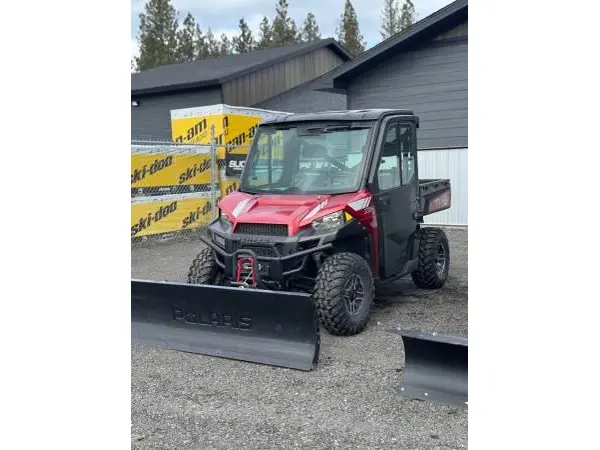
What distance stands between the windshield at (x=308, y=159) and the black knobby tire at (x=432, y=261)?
5.43 feet

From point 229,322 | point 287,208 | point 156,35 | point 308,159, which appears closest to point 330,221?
point 287,208

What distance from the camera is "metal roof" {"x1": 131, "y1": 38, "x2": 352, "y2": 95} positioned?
73.2 feet

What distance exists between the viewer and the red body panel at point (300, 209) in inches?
231

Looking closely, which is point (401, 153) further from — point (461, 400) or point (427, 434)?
point (427, 434)

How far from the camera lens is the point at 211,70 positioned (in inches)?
1003

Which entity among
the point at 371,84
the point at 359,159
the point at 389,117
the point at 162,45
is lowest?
the point at 359,159

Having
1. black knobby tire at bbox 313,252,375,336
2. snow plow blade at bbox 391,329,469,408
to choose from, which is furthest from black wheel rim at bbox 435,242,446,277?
snow plow blade at bbox 391,329,469,408

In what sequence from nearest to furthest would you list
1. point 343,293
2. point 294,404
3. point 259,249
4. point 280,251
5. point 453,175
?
point 294,404 < point 343,293 < point 280,251 < point 259,249 < point 453,175

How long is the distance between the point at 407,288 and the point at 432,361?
3.51 metres

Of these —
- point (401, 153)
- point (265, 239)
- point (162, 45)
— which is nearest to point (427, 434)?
point (265, 239)

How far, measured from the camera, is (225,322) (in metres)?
5.46

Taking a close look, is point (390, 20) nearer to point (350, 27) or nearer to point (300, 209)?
point (350, 27)

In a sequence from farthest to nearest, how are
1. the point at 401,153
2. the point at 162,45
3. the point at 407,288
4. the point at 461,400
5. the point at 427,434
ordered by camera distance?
the point at 162,45
the point at 407,288
the point at 401,153
the point at 461,400
the point at 427,434

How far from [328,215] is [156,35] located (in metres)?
54.4
